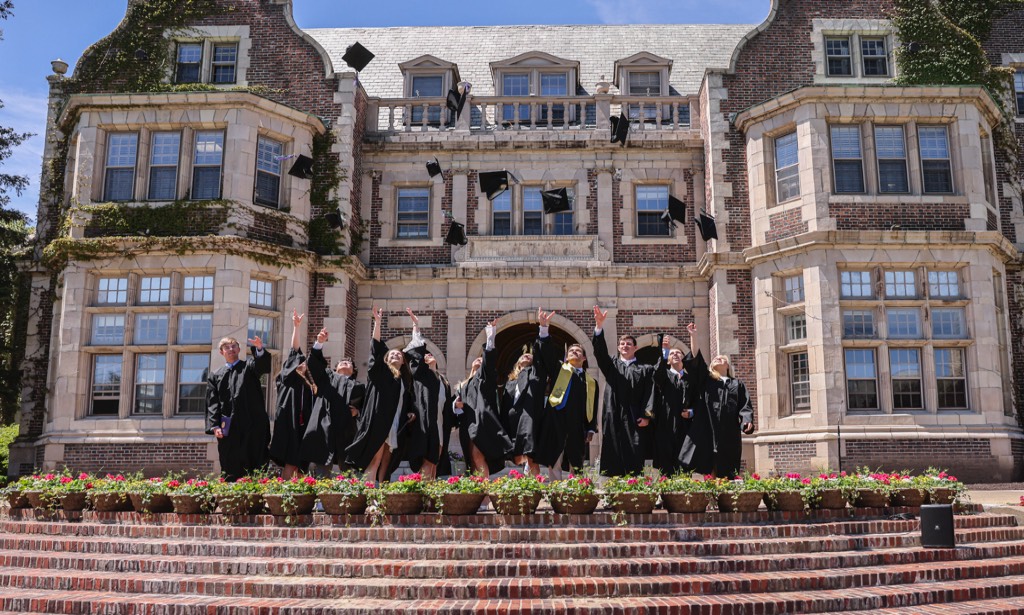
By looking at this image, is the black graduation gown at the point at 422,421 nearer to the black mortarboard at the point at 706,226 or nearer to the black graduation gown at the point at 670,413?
the black graduation gown at the point at 670,413

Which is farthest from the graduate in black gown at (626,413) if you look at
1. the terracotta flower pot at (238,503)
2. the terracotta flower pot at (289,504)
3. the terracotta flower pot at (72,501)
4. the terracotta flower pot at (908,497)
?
the terracotta flower pot at (72,501)

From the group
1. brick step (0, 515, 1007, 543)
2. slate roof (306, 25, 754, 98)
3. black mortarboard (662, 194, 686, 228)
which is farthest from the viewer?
slate roof (306, 25, 754, 98)

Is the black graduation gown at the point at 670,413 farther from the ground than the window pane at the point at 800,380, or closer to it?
closer to it

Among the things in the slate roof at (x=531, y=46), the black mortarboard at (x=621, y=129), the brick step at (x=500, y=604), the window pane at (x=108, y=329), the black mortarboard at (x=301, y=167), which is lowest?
the brick step at (x=500, y=604)

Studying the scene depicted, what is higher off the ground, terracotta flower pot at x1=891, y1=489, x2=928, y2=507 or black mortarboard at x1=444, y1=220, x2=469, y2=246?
black mortarboard at x1=444, y1=220, x2=469, y2=246

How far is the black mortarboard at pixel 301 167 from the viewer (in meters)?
17.3

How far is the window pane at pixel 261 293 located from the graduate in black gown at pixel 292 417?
18.3ft

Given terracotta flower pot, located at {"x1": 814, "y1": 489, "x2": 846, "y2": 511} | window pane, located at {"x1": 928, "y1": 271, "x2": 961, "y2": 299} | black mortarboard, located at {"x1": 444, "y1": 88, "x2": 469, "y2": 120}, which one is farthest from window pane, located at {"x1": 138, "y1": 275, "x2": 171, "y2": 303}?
window pane, located at {"x1": 928, "y1": 271, "x2": 961, "y2": 299}

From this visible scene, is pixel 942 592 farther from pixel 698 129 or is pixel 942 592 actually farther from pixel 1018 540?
pixel 698 129

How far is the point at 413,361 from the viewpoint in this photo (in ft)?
36.1

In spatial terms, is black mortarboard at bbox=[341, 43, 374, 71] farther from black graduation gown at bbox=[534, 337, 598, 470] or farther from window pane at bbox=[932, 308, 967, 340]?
window pane at bbox=[932, 308, 967, 340]

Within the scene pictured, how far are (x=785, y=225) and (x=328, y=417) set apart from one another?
9902 millimetres

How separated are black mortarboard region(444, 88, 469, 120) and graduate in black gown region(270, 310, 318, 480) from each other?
8.80 metres

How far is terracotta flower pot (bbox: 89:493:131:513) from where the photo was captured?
31.9 feet
